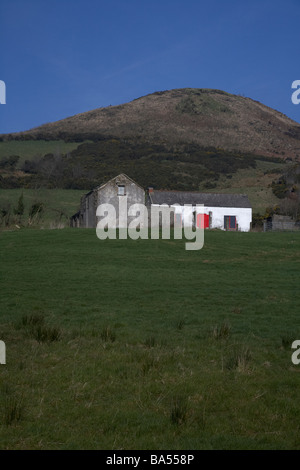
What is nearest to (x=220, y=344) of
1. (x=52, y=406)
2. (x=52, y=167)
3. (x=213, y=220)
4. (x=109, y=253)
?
(x=52, y=406)

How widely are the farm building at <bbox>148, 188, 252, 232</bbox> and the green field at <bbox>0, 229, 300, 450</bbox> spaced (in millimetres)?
41079

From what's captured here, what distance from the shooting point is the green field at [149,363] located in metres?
6.25

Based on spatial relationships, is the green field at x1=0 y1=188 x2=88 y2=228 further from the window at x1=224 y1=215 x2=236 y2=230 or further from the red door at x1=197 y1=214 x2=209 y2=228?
the window at x1=224 y1=215 x2=236 y2=230

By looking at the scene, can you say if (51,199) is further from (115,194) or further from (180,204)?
(180,204)

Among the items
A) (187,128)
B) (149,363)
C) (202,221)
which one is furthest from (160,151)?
(149,363)

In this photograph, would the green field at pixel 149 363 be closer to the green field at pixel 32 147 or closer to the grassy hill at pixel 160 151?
the grassy hill at pixel 160 151

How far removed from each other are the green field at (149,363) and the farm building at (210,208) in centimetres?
4108

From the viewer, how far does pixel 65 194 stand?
293 feet

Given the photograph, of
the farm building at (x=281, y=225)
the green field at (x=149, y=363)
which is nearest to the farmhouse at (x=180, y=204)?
the farm building at (x=281, y=225)

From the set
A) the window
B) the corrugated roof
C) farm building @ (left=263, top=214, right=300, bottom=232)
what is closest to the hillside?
the corrugated roof

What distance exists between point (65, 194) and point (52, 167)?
24.7m

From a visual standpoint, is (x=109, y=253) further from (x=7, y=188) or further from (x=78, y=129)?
(x=78, y=129)

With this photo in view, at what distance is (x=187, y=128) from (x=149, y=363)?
16984cm

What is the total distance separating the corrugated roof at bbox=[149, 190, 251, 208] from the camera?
63406 millimetres
